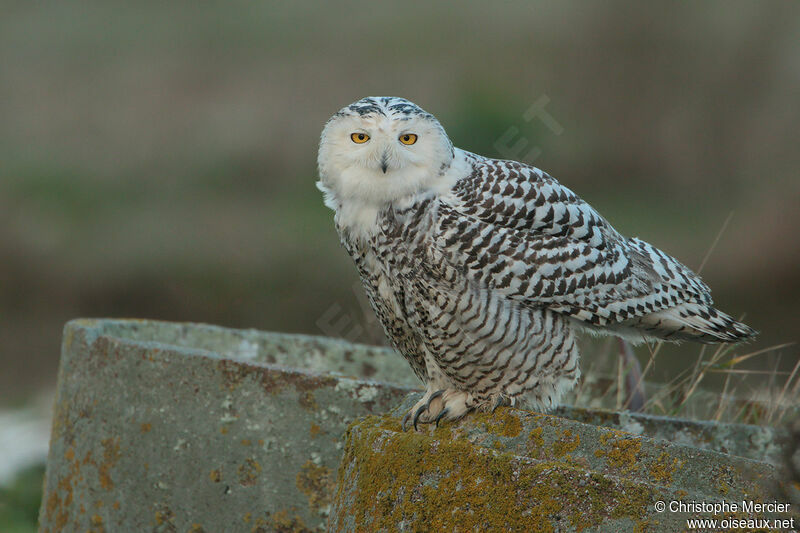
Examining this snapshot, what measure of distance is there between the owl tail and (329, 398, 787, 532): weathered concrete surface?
1337 mm

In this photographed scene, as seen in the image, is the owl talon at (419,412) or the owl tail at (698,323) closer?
the owl talon at (419,412)

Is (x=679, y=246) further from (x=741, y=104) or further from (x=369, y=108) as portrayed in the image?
(x=369, y=108)

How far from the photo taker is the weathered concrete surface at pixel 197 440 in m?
3.69

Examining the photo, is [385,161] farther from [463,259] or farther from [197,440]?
[197,440]

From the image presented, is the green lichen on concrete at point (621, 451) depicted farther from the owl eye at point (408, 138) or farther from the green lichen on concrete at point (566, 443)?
the owl eye at point (408, 138)

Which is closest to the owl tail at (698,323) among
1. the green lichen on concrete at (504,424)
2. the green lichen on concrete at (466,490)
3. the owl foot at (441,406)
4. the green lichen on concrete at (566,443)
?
the owl foot at (441,406)

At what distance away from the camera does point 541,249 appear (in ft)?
12.3

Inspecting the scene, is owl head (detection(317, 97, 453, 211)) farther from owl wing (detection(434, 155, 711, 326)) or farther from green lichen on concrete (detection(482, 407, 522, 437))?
green lichen on concrete (detection(482, 407, 522, 437))

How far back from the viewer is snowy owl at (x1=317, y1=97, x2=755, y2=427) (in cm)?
358

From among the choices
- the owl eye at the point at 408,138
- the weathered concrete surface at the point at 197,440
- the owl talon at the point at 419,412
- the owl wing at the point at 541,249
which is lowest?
the weathered concrete surface at the point at 197,440

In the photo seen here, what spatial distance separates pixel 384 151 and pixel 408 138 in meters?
0.13

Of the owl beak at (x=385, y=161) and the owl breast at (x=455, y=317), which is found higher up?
the owl beak at (x=385, y=161)

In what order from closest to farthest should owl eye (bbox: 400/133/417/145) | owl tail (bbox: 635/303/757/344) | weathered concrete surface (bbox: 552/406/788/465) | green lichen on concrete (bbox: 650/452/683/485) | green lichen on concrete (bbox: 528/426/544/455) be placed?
green lichen on concrete (bbox: 650/452/683/485)
green lichen on concrete (bbox: 528/426/544/455)
owl eye (bbox: 400/133/417/145)
weathered concrete surface (bbox: 552/406/788/465)
owl tail (bbox: 635/303/757/344)

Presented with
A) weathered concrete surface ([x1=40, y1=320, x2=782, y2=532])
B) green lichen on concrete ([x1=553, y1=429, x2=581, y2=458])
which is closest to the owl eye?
weathered concrete surface ([x1=40, y1=320, x2=782, y2=532])
